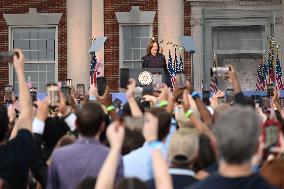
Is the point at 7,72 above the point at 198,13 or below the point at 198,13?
below

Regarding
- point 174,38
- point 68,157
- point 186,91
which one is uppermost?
point 174,38

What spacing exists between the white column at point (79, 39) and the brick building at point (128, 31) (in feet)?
2.18

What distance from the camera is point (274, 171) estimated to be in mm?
4402

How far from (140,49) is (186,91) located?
1444 centimetres

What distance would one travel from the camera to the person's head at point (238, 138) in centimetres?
378

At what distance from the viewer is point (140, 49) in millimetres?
21312

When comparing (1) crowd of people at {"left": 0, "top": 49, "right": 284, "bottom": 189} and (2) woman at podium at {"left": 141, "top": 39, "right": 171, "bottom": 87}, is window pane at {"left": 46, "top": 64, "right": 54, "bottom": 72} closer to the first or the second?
(2) woman at podium at {"left": 141, "top": 39, "right": 171, "bottom": 87}

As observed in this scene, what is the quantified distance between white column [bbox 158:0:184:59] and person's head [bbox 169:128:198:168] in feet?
44.1

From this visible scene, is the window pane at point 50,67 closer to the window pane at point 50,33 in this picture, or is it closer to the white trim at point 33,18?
the window pane at point 50,33

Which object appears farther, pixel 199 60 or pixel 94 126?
pixel 199 60

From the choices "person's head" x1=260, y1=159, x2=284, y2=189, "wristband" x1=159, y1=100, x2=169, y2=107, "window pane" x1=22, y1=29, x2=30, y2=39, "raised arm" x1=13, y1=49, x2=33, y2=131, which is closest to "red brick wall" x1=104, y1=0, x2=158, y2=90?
"window pane" x1=22, y1=29, x2=30, y2=39

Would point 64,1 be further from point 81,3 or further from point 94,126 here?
point 94,126

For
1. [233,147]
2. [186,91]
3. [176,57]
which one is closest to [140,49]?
[176,57]

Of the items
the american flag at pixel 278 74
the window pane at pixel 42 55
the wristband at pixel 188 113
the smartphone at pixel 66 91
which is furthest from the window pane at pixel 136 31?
the wristband at pixel 188 113
